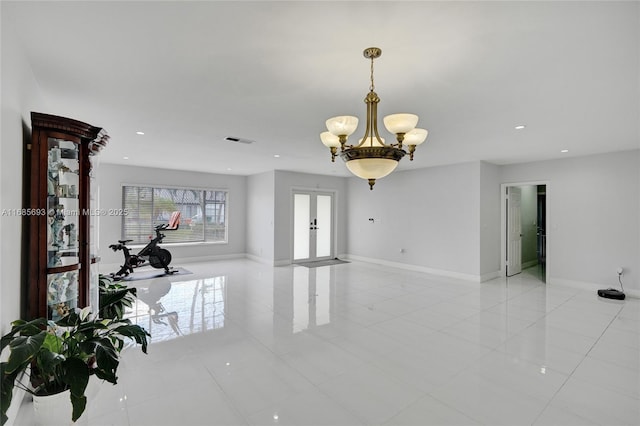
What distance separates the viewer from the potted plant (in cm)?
154

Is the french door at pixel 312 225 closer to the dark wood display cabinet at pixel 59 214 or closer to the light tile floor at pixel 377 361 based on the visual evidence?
the light tile floor at pixel 377 361

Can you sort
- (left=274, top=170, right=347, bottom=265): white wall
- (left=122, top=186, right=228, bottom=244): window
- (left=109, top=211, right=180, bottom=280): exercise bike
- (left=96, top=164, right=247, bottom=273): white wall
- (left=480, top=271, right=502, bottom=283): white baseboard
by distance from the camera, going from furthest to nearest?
(left=274, top=170, right=347, bottom=265): white wall, (left=122, top=186, right=228, bottom=244): window, (left=96, top=164, right=247, bottom=273): white wall, (left=109, top=211, right=180, bottom=280): exercise bike, (left=480, top=271, right=502, bottom=283): white baseboard

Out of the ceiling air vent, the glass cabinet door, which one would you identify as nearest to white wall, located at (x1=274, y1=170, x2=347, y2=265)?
the ceiling air vent

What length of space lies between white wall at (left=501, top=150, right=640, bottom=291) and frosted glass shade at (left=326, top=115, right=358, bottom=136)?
560 centimetres

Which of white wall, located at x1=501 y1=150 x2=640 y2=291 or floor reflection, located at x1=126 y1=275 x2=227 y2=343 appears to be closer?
floor reflection, located at x1=126 y1=275 x2=227 y2=343

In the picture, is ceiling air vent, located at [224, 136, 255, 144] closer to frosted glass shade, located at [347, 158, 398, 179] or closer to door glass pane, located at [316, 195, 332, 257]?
frosted glass shade, located at [347, 158, 398, 179]

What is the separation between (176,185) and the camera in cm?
796

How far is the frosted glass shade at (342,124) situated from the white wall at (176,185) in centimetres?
680

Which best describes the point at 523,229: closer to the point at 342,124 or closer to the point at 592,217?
the point at 592,217

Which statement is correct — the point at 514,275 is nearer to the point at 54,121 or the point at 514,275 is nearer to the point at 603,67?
the point at 603,67

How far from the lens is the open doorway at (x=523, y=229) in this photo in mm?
6648

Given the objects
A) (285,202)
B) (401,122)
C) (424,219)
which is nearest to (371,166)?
(401,122)

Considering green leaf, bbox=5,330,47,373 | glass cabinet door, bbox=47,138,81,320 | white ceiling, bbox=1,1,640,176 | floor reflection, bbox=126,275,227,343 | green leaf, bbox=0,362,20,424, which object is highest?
white ceiling, bbox=1,1,640,176

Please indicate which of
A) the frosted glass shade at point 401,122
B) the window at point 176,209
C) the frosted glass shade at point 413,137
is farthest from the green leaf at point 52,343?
the window at point 176,209
